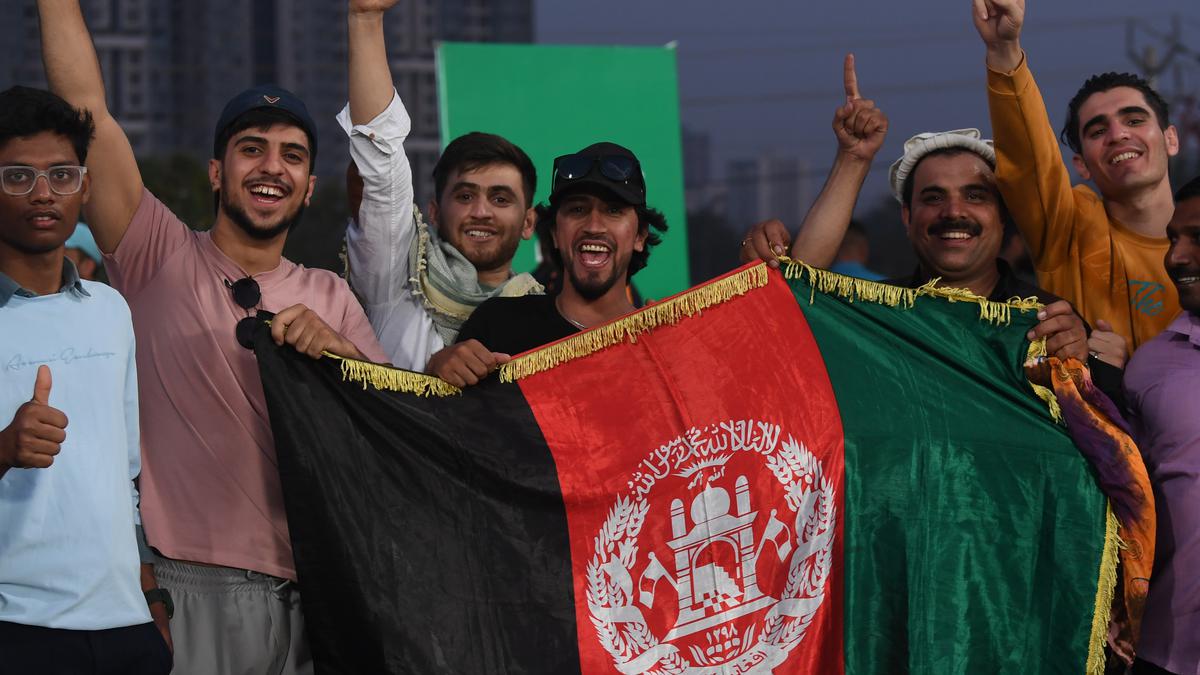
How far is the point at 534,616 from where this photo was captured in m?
4.03

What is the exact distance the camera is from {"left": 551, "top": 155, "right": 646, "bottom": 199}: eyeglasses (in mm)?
4586

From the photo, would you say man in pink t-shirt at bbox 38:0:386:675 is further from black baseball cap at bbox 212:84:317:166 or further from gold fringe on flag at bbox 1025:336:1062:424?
gold fringe on flag at bbox 1025:336:1062:424

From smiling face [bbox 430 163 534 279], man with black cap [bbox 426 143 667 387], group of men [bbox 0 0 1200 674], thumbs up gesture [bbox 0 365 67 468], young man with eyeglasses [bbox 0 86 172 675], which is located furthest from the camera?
smiling face [bbox 430 163 534 279]

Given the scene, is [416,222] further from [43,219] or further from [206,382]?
[43,219]

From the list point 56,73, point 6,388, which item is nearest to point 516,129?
point 56,73

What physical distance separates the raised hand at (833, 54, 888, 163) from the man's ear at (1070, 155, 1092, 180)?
0.76 m

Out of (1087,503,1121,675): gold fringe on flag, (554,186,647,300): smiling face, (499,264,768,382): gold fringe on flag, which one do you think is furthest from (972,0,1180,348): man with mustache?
(554,186,647,300): smiling face

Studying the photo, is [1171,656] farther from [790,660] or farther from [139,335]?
[139,335]

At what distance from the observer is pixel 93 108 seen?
3.81 meters

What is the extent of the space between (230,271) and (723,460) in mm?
1566

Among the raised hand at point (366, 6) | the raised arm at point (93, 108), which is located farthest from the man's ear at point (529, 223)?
the raised arm at point (93, 108)

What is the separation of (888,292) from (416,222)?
167 cm

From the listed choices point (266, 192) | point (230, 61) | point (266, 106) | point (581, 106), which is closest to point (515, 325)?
point (266, 192)

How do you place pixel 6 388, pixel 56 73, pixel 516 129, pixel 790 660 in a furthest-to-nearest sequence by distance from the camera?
1. pixel 516 129
2. pixel 790 660
3. pixel 56 73
4. pixel 6 388
